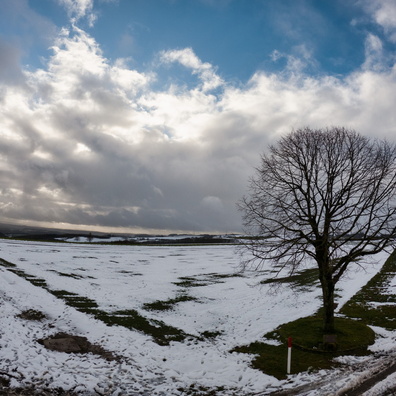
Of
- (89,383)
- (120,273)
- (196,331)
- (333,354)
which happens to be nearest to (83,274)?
(120,273)

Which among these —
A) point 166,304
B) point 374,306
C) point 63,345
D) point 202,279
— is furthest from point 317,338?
point 202,279

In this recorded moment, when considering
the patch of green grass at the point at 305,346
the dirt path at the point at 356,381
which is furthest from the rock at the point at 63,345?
the dirt path at the point at 356,381

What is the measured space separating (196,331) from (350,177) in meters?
11.7

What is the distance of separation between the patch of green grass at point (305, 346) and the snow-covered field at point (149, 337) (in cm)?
61

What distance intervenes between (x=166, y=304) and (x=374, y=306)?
1566 cm

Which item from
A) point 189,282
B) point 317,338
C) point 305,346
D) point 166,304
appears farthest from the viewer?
point 189,282

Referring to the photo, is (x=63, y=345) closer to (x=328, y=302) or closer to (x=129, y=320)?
(x=129, y=320)

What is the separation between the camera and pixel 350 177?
1406 cm

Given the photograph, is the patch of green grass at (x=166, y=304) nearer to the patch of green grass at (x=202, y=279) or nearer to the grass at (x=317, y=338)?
the patch of green grass at (x=202, y=279)

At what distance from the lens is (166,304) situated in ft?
76.0

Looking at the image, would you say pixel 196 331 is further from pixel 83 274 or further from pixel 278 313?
pixel 83 274

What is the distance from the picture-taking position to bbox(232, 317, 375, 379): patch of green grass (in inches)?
483

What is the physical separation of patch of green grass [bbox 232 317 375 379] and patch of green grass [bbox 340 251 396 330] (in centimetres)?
240

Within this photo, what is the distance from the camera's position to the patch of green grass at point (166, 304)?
72.0ft
